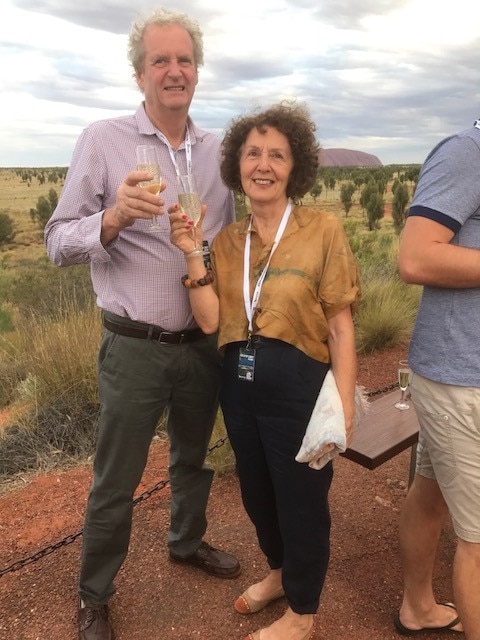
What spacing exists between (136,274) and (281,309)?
673 millimetres

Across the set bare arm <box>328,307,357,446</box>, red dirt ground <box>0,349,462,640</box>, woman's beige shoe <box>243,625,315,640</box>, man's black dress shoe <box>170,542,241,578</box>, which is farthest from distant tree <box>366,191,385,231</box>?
bare arm <box>328,307,357,446</box>

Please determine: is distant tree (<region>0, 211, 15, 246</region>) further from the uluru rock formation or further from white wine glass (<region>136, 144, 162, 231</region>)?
the uluru rock formation

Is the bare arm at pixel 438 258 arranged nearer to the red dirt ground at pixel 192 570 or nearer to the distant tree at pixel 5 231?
the red dirt ground at pixel 192 570

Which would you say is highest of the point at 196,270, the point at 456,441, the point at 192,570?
the point at 196,270

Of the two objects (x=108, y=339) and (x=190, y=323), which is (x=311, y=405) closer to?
(x=190, y=323)

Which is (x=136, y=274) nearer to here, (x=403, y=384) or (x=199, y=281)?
(x=199, y=281)

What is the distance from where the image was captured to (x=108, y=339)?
8.22 ft

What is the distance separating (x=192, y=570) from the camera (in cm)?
313

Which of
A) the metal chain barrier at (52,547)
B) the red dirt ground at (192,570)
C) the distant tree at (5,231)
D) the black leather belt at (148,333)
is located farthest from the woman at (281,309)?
the distant tree at (5,231)

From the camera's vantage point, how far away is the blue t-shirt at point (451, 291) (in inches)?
70.1

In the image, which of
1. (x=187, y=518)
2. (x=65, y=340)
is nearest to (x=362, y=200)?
(x=65, y=340)

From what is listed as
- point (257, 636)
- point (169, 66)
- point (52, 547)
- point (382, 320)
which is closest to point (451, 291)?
point (169, 66)

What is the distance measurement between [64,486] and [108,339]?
203cm

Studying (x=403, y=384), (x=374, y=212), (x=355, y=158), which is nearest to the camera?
(x=403, y=384)
